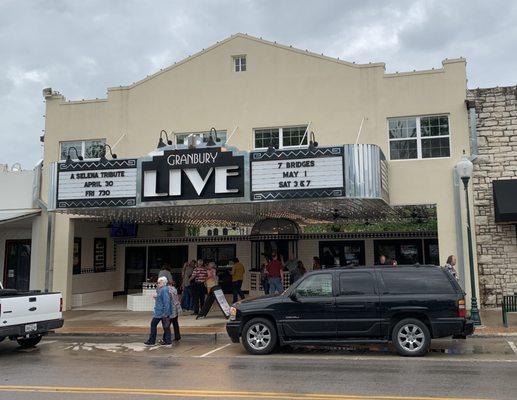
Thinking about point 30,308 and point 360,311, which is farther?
point 30,308

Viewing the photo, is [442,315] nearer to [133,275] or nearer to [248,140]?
[248,140]

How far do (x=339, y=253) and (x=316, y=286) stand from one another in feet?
41.9

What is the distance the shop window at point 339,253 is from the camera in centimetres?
2338

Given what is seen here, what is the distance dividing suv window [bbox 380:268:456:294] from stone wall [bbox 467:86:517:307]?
6561mm

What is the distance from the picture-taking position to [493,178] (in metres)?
16.5

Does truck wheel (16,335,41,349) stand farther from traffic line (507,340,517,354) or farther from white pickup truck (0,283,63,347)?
traffic line (507,340,517,354)

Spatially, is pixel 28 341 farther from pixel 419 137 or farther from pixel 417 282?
pixel 419 137

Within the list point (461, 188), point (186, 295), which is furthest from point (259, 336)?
point (461, 188)

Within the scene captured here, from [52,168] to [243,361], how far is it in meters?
9.23

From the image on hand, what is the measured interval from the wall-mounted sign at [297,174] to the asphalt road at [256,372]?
413 cm

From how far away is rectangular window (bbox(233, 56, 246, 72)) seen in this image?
18.9 meters

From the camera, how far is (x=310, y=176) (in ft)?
46.7

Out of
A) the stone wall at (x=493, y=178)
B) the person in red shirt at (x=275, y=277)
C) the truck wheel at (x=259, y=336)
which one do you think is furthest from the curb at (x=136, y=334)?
the stone wall at (x=493, y=178)

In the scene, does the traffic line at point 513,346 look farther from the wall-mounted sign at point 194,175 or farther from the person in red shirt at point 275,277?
the person in red shirt at point 275,277
